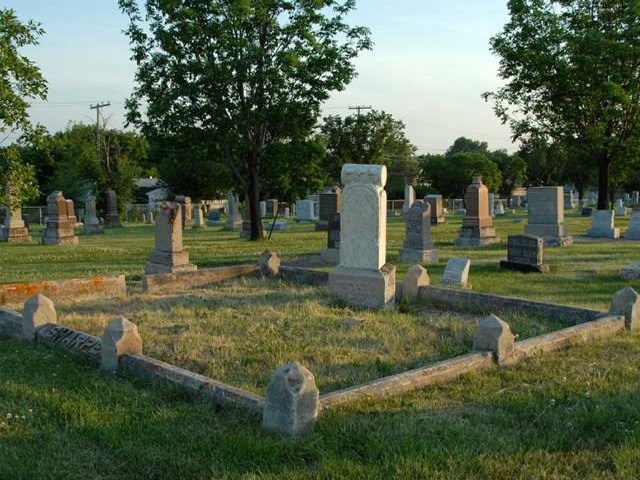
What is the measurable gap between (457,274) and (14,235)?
Result: 20110 mm

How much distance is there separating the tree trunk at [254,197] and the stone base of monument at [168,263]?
362 inches

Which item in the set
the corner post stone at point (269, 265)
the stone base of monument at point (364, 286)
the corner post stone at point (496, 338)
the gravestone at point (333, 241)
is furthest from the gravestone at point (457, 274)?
the corner post stone at point (496, 338)

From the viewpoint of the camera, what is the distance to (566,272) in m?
13.7

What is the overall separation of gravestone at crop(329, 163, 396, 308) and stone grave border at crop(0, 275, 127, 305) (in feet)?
12.6

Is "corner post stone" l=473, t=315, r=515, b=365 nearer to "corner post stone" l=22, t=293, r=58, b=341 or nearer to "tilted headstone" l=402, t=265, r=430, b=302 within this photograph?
"tilted headstone" l=402, t=265, r=430, b=302

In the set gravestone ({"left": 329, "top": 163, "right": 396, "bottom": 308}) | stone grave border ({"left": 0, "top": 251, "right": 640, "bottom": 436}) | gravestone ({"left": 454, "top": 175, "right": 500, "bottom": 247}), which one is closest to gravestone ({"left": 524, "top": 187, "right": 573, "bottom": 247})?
gravestone ({"left": 454, "top": 175, "right": 500, "bottom": 247})

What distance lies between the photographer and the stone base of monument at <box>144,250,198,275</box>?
13.9 meters

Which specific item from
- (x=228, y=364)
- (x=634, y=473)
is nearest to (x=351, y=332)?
(x=228, y=364)

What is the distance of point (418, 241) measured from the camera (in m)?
16.1

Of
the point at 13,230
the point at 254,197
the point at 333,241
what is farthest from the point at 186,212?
the point at 333,241

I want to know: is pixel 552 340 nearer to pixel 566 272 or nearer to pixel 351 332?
pixel 351 332

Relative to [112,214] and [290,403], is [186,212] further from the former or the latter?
[290,403]

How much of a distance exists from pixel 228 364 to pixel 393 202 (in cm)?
4903

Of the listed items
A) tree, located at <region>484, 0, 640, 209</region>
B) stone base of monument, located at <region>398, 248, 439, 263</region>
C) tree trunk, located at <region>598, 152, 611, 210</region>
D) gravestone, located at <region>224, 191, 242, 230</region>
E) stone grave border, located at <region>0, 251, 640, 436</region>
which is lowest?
stone grave border, located at <region>0, 251, 640, 436</region>
